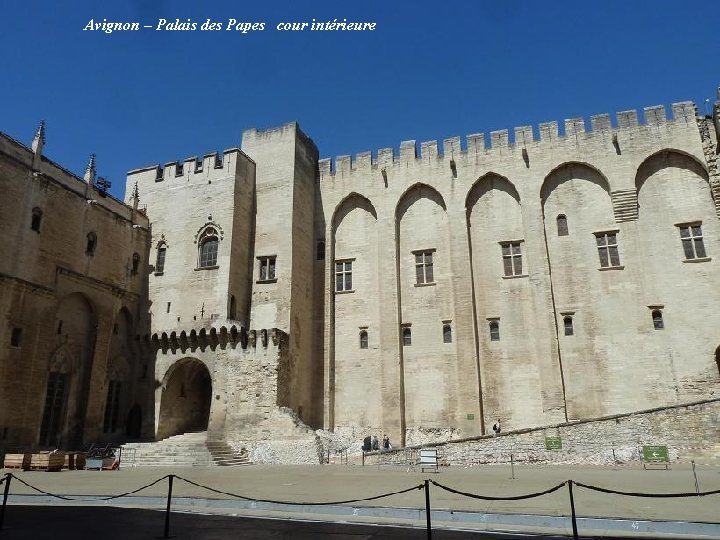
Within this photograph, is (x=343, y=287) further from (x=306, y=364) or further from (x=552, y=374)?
(x=552, y=374)

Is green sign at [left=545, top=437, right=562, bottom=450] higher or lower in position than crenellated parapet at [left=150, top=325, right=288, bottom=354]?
lower

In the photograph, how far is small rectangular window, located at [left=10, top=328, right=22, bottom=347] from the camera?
18.1 metres

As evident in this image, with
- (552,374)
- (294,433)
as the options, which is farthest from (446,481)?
(552,374)

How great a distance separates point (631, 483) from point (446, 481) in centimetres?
418

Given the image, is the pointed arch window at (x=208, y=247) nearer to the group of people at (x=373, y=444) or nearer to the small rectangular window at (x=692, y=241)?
the group of people at (x=373, y=444)

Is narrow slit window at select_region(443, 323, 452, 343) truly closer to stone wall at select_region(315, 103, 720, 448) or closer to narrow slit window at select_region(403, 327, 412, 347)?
stone wall at select_region(315, 103, 720, 448)

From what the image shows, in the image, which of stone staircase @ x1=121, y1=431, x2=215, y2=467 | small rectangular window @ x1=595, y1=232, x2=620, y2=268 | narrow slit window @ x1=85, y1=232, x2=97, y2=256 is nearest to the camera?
stone staircase @ x1=121, y1=431, x2=215, y2=467

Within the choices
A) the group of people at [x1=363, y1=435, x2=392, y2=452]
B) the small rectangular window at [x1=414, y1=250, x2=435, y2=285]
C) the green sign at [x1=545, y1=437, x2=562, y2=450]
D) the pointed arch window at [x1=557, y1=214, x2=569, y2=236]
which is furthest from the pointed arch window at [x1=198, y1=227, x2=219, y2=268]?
the green sign at [x1=545, y1=437, x2=562, y2=450]

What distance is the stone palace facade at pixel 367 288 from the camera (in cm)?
1994

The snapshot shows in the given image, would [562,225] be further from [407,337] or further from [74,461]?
[74,461]

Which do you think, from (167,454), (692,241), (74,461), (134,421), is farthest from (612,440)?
(134,421)

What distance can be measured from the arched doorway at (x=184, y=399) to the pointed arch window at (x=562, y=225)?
1655cm

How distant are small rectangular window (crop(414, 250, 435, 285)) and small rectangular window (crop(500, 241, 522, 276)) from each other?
3.29 metres

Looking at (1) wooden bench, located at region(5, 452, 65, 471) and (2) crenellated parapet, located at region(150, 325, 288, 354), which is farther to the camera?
(2) crenellated parapet, located at region(150, 325, 288, 354)
